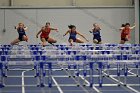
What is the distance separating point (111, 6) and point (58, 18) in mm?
3425

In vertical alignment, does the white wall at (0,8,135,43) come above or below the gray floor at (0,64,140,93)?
above

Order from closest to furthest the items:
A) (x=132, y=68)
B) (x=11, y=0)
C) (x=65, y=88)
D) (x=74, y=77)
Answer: (x=65, y=88) < (x=74, y=77) < (x=132, y=68) < (x=11, y=0)

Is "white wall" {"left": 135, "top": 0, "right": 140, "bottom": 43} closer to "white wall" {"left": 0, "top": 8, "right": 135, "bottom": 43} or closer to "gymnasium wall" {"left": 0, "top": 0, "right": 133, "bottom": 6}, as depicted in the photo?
"white wall" {"left": 0, "top": 8, "right": 135, "bottom": 43}

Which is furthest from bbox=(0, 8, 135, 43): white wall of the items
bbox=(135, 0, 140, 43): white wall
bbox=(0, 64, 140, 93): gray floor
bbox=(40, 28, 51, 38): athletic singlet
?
bbox=(0, 64, 140, 93): gray floor

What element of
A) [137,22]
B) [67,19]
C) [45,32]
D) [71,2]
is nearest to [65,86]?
[45,32]

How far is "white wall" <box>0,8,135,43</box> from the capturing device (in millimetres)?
26359

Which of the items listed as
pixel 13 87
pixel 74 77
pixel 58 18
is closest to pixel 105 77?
pixel 74 77

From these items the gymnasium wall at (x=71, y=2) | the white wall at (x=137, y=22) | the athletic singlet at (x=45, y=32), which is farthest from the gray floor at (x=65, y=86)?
the gymnasium wall at (x=71, y=2)

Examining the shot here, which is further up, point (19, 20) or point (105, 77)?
point (19, 20)

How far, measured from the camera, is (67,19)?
26.7 m

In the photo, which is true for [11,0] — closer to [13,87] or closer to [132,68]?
[132,68]

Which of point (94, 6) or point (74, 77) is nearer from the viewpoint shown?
point (74, 77)

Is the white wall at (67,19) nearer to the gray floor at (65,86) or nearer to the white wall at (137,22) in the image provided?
the white wall at (137,22)

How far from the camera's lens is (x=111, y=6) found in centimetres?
2673
